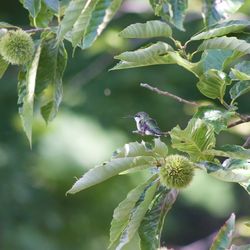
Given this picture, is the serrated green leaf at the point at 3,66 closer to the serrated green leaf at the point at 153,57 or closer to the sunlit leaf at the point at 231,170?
the serrated green leaf at the point at 153,57

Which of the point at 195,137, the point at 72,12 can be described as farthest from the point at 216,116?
the point at 72,12

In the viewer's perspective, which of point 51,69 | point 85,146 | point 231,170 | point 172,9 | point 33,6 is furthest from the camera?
point 85,146

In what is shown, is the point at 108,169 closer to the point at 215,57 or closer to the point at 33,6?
the point at 215,57

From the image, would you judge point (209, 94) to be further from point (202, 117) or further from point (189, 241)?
point (189, 241)

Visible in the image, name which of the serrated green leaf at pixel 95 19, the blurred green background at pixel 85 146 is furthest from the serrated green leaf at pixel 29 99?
the blurred green background at pixel 85 146

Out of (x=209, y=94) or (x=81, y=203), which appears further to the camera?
(x=81, y=203)

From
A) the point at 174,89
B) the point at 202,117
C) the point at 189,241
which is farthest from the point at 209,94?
the point at 189,241
